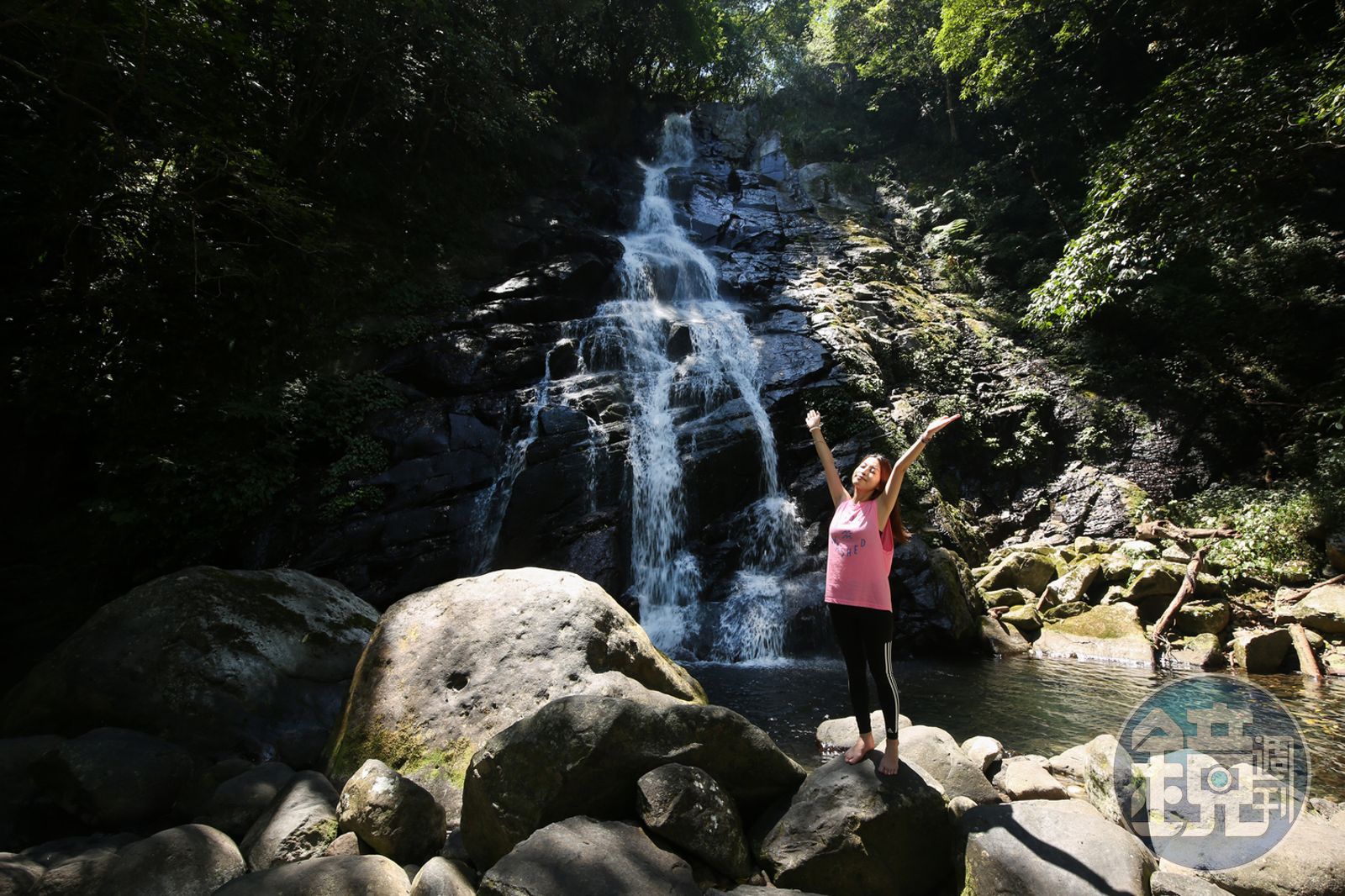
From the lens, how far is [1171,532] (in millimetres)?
10336

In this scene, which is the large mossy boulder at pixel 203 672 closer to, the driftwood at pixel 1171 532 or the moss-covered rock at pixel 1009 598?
the moss-covered rock at pixel 1009 598

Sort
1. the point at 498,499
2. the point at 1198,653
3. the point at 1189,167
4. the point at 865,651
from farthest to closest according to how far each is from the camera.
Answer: the point at 498,499 → the point at 1189,167 → the point at 1198,653 → the point at 865,651

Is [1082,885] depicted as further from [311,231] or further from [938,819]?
[311,231]

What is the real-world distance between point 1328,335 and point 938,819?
15.1m

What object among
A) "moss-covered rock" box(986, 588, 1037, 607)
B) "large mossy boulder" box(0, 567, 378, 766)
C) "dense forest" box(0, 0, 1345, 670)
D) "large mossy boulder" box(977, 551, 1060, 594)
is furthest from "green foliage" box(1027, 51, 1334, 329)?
"large mossy boulder" box(0, 567, 378, 766)

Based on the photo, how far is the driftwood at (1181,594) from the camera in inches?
328

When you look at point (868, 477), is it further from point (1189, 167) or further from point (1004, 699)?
point (1189, 167)

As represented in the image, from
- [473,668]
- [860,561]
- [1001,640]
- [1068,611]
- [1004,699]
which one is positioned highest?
[860,561]

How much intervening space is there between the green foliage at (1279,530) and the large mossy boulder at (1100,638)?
65.5 inches

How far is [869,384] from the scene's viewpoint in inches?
508

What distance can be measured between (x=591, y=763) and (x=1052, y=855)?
197 centimetres

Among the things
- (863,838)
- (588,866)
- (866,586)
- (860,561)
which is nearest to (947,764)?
(863,838)

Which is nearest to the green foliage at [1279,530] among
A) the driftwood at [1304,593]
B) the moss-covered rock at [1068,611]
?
the driftwood at [1304,593]

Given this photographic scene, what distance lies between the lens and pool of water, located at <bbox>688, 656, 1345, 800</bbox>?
5301 millimetres
